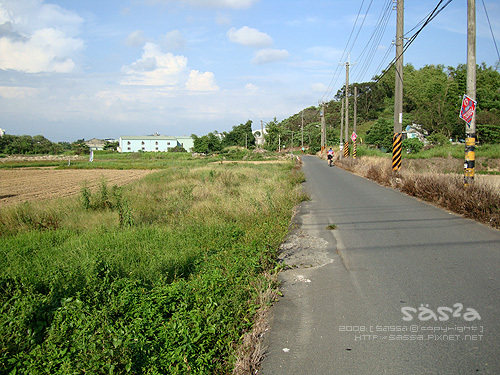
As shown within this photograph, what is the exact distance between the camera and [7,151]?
317ft

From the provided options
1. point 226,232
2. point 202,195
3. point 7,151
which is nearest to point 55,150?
point 7,151

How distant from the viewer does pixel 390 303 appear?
15.2 feet

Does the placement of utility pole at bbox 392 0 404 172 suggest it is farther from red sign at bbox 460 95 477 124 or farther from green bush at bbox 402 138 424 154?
green bush at bbox 402 138 424 154

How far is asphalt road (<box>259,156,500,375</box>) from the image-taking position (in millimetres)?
3498

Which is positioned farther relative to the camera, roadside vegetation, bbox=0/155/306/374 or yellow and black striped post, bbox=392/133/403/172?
yellow and black striped post, bbox=392/133/403/172

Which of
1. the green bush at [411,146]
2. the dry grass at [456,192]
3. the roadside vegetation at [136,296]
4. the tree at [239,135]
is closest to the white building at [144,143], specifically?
the tree at [239,135]

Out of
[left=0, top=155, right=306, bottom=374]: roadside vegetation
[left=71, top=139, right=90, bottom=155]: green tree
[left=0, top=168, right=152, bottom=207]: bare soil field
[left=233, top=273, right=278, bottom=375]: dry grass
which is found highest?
[left=71, top=139, right=90, bottom=155]: green tree

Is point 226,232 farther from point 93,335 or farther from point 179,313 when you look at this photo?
point 93,335

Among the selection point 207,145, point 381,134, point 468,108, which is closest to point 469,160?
point 468,108

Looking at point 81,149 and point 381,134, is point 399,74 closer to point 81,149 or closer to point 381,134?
point 381,134

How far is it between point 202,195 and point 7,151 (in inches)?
4005

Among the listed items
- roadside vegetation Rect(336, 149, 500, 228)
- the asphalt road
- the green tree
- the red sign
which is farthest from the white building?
the asphalt road

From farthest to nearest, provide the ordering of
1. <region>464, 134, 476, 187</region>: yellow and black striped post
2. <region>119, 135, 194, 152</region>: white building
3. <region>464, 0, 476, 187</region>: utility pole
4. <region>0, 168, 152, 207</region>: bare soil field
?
1. <region>119, 135, 194, 152</region>: white building
2. <region>0, 168, 152, 207</region>: bare soil field
3. <region>464, 0, 476, 187</region>: utility pole
4. <region>464, 134, 476, 187</region>: yellow and black striped post

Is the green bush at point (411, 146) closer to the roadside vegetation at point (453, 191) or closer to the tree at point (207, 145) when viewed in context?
the roadside vegetation at point (453, 191)
